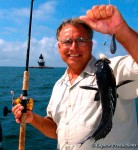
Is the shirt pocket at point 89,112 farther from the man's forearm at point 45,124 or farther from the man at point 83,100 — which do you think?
the man's forearm at point 45,124

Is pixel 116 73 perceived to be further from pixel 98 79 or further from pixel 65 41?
pixel 65 41

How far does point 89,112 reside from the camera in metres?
3.86

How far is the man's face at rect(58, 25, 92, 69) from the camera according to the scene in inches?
159

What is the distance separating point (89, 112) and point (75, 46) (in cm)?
98

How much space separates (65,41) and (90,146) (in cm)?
158

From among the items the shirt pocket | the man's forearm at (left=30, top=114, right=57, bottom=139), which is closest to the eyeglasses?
the shirt pocket

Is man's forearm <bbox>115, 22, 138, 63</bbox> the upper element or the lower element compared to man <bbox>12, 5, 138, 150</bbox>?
upper

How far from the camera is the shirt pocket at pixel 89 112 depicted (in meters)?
3.83

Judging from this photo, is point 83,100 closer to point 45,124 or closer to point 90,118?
point 90,118

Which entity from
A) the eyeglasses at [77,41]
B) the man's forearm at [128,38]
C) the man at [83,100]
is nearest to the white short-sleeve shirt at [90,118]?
the man at [83,100]

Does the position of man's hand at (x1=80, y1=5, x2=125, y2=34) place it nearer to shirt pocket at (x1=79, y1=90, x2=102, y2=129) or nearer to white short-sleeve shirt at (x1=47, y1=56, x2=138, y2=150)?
white short-sleeve shirt at (x1=47, y1=56, x2=138, y2=150)

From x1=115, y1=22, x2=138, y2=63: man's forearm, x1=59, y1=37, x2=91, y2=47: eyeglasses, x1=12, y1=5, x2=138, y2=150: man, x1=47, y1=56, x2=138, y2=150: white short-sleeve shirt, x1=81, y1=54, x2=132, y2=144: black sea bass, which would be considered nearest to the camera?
x1=81, y1=54, x2=132, y2=144: black sea bass

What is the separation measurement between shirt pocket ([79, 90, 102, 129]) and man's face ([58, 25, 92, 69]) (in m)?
0.52

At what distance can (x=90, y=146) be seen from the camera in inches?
153
